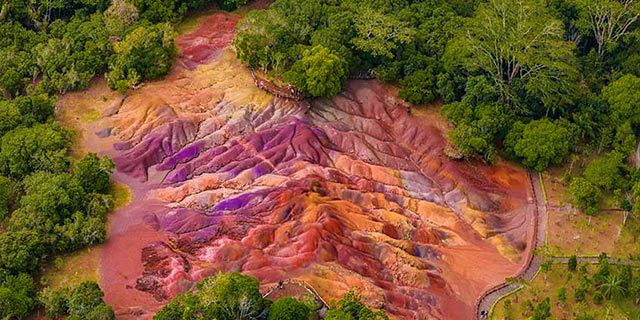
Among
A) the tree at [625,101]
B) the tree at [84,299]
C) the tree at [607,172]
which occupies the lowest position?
the tree at [84,299]

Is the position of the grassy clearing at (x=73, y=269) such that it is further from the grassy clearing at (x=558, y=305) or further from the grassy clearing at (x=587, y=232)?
the grassy clearing at (x=587, y=232)

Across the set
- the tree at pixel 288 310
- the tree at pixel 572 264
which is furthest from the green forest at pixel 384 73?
the tree at pixel 288 310

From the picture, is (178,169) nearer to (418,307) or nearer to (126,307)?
(126,307)

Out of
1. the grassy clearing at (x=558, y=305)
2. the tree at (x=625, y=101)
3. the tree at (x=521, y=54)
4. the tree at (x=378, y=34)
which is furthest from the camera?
the tree at (x=378, y=34)

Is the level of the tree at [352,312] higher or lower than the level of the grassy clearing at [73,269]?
higher

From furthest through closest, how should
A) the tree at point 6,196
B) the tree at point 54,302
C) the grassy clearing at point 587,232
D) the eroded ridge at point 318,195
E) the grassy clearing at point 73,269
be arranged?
1. the grassy clearing at point 587,232
2. the tree at point 6,196
3. the eroded ridge at point 318,195
4. the grassy clearing at point 73,269
5. the tree at point 54,302

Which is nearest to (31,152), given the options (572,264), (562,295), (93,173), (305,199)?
(93,173)

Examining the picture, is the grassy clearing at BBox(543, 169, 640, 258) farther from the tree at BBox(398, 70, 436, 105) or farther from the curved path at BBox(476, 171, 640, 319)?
the tree at BBox(398, 70, 436, 105)
